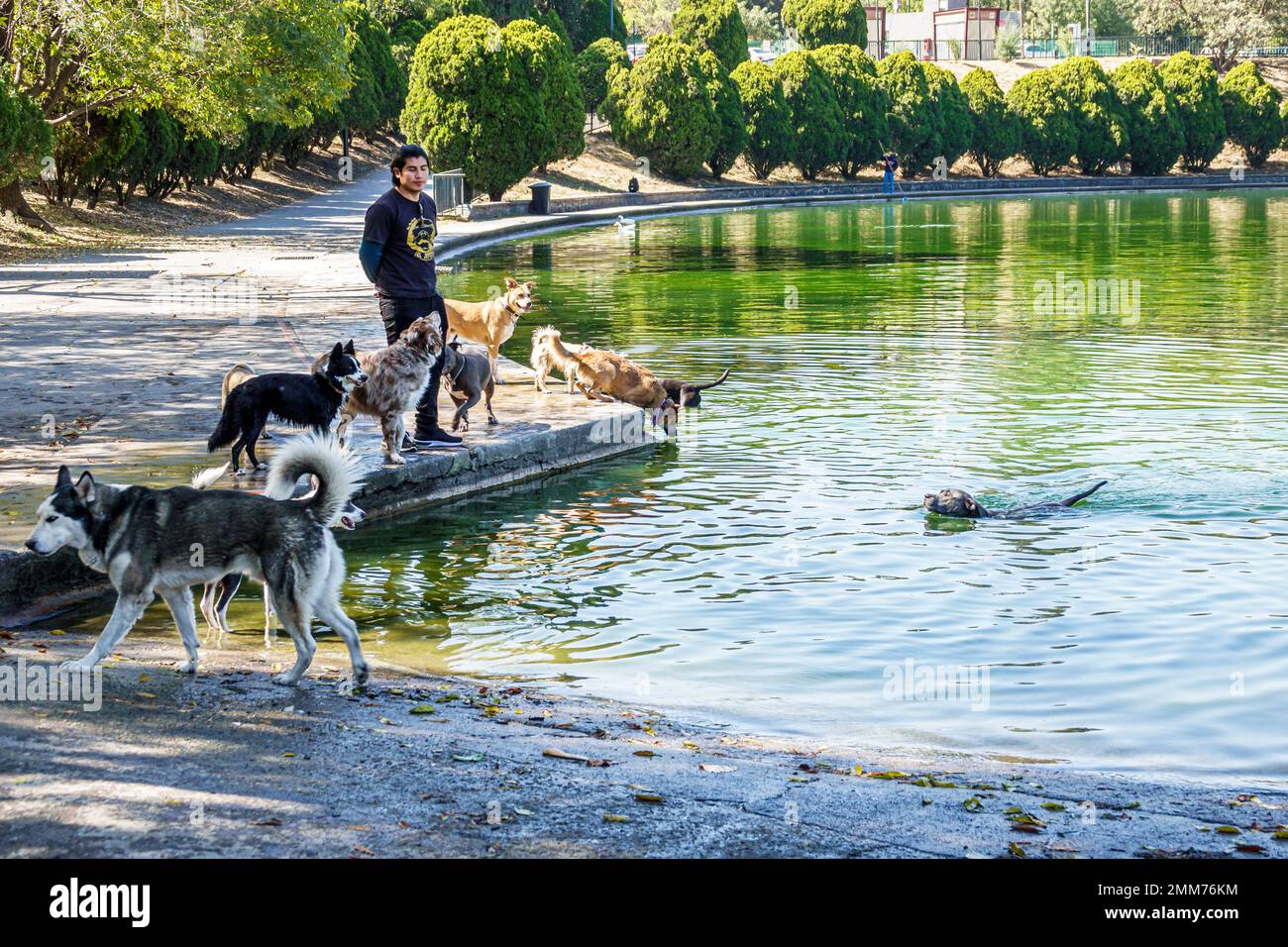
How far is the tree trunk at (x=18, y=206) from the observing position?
3178 cm

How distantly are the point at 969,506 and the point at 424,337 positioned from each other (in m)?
4.42

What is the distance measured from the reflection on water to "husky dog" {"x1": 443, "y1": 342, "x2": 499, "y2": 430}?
1095 millimetres

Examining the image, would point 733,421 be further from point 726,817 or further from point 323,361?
point 726,817

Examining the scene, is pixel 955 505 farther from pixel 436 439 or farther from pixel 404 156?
pixel 404 156

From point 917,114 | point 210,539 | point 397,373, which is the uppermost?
point 917,114

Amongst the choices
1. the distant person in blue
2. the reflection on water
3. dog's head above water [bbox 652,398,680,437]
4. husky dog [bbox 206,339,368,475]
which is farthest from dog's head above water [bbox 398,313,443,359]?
the distant person in blue

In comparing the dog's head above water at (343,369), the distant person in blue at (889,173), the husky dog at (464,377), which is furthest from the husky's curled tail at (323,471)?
the distant person in blue at (889,173)

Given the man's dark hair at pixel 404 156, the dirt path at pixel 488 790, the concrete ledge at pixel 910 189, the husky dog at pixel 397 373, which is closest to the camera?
the dirt path at pixel 488 790

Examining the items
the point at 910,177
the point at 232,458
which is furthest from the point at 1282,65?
the point at 232,458

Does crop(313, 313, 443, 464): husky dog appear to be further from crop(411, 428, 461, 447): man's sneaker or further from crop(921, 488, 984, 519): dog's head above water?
crop(921, 488, 984, 519): dog's head above water

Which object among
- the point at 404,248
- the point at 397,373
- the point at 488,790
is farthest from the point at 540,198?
the point at 488,790

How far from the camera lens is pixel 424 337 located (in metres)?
10.8

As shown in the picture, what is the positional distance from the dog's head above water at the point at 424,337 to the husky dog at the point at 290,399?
0.44 meters

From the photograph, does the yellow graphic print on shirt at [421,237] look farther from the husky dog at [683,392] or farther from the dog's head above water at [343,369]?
the husky dog at [683,392]
